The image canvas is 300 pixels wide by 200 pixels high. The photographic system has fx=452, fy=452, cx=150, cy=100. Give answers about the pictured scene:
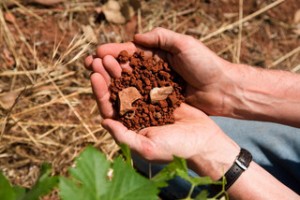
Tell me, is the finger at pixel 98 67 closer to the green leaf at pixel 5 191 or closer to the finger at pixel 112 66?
the finger at pixel 112 66

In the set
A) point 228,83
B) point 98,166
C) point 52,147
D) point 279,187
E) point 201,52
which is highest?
point 98,166

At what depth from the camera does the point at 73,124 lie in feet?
6.99

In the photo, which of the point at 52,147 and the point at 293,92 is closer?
the point at 293,92

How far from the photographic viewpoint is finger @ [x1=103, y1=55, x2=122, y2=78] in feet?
5.22

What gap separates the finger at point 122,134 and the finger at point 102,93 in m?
0.07

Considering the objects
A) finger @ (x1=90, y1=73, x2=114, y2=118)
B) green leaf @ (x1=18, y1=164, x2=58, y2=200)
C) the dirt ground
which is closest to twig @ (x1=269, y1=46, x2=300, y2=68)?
the dirt ground

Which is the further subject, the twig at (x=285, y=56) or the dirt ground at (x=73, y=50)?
the twig at (x=285, y=56)

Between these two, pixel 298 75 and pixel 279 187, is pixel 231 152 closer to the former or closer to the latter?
pixel 279 187

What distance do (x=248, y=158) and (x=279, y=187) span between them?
14 centimetres

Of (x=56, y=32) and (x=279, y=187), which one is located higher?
(x=56, y=32)

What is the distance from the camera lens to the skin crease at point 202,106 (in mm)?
1476

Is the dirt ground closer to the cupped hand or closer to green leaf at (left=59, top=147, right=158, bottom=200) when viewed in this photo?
the cupped hand

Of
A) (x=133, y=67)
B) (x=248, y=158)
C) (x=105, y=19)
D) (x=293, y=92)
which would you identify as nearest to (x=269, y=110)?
(x=293, y=92)

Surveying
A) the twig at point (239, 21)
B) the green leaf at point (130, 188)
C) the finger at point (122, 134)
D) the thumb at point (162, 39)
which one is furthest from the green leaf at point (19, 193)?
the twig at point (239, 21)
